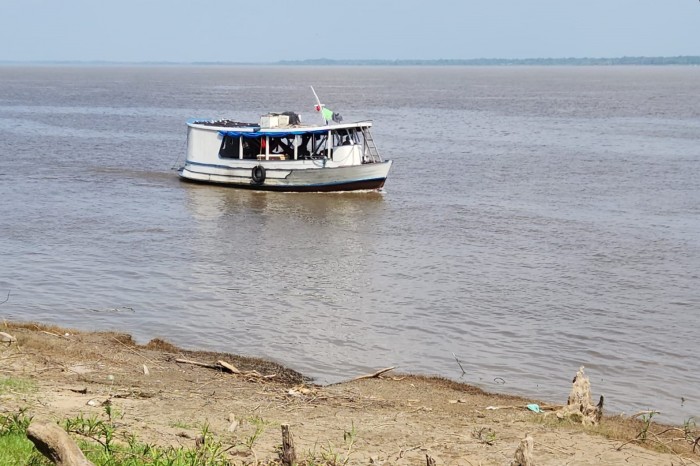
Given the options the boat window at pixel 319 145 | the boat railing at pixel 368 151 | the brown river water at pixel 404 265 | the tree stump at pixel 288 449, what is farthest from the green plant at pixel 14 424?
the boat railing at pixel 368 151

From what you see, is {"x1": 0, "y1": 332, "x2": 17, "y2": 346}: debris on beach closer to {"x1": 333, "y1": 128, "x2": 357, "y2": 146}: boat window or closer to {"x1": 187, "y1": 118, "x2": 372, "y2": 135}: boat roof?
{"x1": 187, "y1": 118, "x2": 372, "y2": 135}: boat roof

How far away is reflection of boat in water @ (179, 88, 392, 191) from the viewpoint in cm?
3097

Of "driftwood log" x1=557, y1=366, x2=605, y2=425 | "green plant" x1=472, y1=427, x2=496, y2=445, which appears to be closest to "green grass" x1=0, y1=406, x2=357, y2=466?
"green plant" x1=472, y1=427, x2=496, y2=445

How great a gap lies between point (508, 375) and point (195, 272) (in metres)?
8.33

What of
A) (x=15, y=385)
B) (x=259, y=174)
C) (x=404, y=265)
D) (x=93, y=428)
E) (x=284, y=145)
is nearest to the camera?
(x=93, y=428)

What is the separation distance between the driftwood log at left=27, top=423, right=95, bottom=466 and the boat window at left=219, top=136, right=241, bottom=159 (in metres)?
25.1

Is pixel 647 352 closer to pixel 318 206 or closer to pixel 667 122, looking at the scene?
pixel 318 206

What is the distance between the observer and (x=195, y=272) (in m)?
20.0

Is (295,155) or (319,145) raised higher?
(319,145)

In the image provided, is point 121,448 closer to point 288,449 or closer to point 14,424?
point 14,424

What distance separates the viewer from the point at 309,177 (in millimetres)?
31172

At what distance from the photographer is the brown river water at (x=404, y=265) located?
15055 millimetres

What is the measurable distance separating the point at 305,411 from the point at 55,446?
414 cm

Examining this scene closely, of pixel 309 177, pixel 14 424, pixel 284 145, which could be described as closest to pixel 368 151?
pixel 309 177
